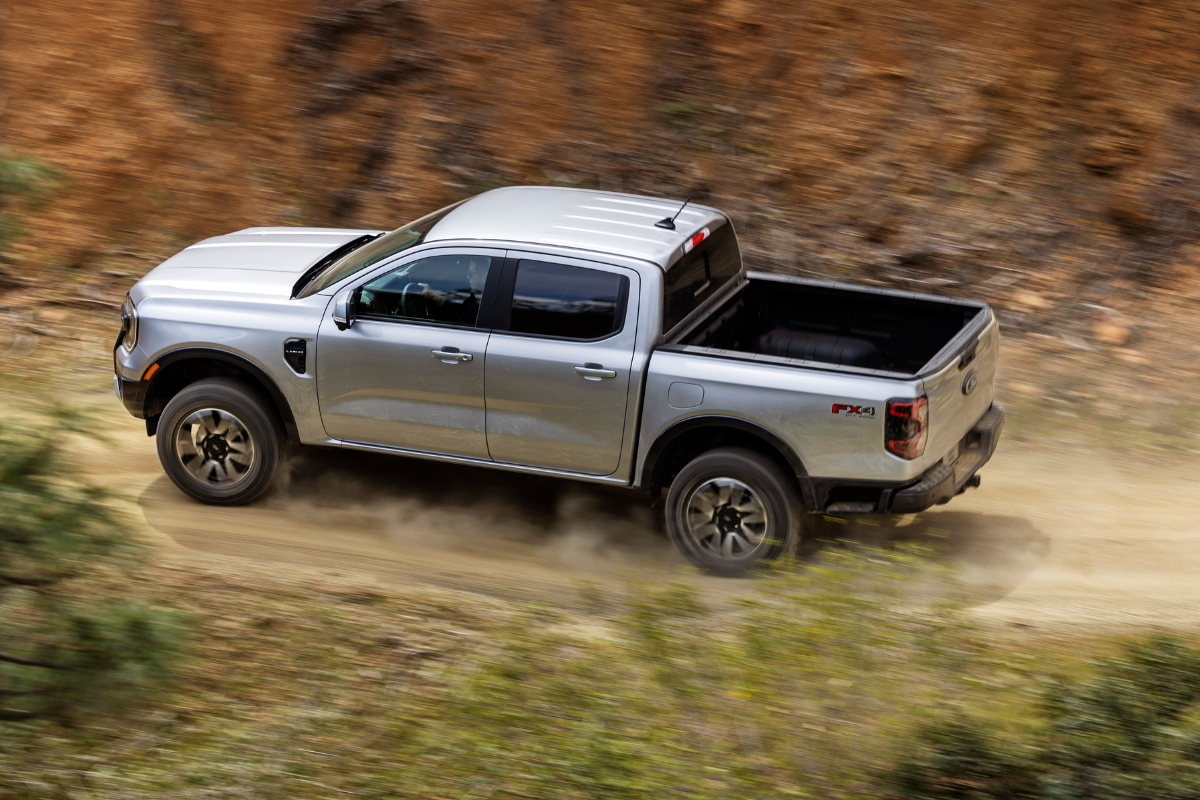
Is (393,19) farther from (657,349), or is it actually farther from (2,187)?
(2,187)

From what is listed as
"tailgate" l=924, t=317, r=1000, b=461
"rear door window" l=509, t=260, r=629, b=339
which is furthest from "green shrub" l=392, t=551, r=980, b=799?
"rear door window" l=509, t=260, r=629, b=339

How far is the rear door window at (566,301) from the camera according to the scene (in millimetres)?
6402

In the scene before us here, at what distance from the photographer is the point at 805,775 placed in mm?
4398

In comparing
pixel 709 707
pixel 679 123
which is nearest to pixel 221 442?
pixel 709 707

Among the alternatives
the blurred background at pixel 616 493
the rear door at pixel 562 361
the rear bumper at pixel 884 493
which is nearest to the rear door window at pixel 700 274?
the rear door at pixel 562 361

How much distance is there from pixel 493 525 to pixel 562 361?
4.49 feet

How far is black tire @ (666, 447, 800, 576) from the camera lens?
6.29 m

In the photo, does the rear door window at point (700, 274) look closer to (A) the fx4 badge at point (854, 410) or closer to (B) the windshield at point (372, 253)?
(A) the fx4 badge at point (854, 410)

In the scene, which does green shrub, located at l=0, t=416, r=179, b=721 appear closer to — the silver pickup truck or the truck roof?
the silver pickup truck

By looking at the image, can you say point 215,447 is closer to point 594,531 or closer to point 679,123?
point 594,531

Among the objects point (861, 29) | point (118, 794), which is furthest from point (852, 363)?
A: point (861, 29)

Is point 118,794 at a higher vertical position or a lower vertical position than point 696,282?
lower

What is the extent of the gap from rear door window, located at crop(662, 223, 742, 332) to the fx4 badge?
1.06m

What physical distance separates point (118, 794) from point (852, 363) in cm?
458
